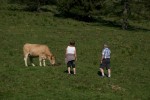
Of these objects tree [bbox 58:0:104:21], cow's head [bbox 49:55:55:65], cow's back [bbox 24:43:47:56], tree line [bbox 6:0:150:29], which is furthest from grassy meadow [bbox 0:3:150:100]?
tree [bbox 58:0:104:21]

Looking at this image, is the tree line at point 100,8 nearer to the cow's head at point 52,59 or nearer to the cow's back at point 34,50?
the cow's head at point 52,59

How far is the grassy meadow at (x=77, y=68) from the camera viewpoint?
23.2 metres

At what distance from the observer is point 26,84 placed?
24.2 meters

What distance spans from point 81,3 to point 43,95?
56.0 metres

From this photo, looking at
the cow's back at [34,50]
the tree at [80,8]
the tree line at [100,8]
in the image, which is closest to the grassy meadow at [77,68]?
the cow's back at [34,50]

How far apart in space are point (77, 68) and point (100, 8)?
48577 mm

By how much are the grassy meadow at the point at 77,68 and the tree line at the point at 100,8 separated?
1416 centimetres

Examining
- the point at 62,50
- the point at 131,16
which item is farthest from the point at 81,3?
the point at 62,50

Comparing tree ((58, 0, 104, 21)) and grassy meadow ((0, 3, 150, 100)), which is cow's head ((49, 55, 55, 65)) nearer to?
grassy meadow ((0, 3, 150, 100))

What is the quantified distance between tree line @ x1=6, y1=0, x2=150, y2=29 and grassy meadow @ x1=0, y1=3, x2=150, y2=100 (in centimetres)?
1416

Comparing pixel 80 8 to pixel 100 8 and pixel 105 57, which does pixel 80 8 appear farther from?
pixel 105 57

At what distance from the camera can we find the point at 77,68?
31.2m

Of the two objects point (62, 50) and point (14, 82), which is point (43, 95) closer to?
point (14, 82)

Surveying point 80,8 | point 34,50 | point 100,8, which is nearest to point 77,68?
point 34,50
